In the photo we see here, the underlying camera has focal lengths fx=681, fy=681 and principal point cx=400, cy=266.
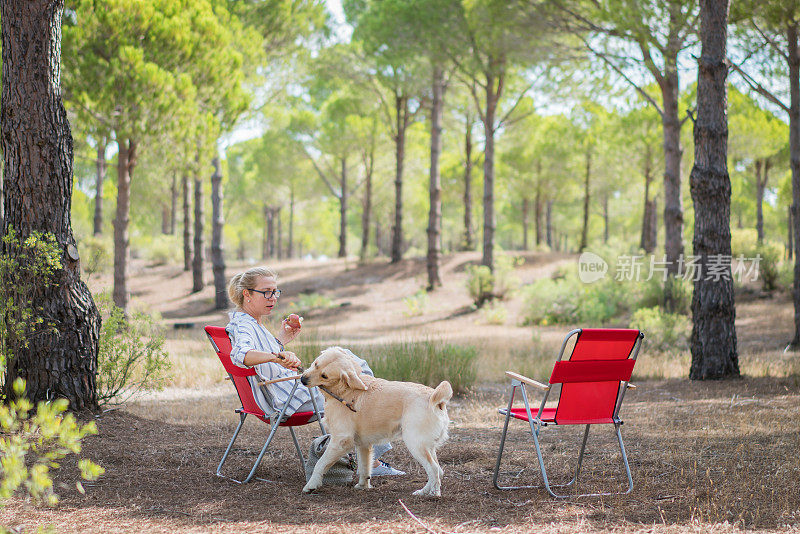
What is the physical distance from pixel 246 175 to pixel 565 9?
901 inches

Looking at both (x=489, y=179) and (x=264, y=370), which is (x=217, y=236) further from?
(x=264, y=370)

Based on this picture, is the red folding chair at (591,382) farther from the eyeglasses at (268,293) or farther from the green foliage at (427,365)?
the green foliage at (427,365)

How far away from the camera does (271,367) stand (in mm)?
3736

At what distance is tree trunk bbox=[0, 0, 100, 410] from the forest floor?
0.53 metres

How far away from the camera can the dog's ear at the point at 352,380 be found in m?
3.18

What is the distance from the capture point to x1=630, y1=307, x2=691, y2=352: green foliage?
895cm

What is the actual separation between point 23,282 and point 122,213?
6.36 metres

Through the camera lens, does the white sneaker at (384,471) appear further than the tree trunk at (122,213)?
No

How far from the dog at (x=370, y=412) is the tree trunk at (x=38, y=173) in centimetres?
217

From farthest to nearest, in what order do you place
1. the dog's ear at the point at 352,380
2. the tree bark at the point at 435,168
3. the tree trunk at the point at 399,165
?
the tree trunk at the point at 399,165, the tree bark at the point at 435,168, the dog's ear at the point at 352,380

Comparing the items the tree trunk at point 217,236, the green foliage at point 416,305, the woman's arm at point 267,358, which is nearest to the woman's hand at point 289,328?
the woman's arm at point 267,358

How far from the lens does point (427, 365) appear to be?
21.8ft

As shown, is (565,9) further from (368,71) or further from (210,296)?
(210,296)

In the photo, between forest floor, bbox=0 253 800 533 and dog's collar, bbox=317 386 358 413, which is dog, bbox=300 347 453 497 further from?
forest floor, bbox=0 253 800 533
